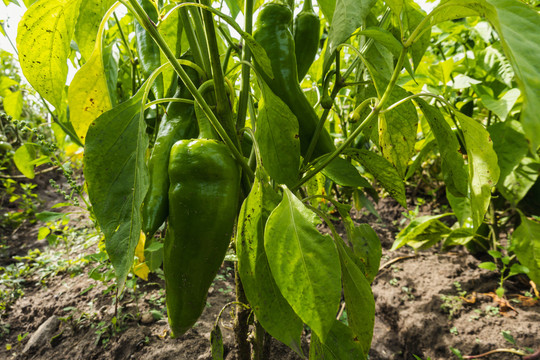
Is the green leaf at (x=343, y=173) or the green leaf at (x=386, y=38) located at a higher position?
the green leaf at (x=386, y=38)

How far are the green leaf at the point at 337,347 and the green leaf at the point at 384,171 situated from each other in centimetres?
21

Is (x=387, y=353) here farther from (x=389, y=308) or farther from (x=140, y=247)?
(x=140, y=247)

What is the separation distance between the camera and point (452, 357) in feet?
3.26

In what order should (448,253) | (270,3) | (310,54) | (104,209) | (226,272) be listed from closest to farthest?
1. (104,209)
2. (270,3)
3. (310,54)
4. (226,272)
5. (448,253)

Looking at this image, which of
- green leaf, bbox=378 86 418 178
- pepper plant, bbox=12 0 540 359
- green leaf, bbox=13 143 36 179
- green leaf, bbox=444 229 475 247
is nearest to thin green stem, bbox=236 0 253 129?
pepper plant, bbox=12 0 540 359

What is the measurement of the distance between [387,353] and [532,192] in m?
0.75

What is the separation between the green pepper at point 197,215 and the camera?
0.43m

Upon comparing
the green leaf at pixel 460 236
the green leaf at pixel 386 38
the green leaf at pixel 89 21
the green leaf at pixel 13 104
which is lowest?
the green leaf at pixel 460 236

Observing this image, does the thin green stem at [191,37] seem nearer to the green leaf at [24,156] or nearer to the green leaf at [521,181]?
the green leaf at [24,156]

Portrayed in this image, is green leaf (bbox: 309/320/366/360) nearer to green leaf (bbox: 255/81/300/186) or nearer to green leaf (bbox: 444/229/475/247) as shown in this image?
green leaf (bbox: 255/81/300/186)

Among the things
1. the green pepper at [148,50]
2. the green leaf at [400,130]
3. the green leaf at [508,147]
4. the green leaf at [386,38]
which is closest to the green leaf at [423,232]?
the green leaf at [508,147]

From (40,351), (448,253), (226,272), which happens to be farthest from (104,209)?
(448,253)

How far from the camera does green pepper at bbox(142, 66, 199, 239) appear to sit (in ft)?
1.55

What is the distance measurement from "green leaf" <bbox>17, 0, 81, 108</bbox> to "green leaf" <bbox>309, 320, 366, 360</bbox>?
18.0 inches
